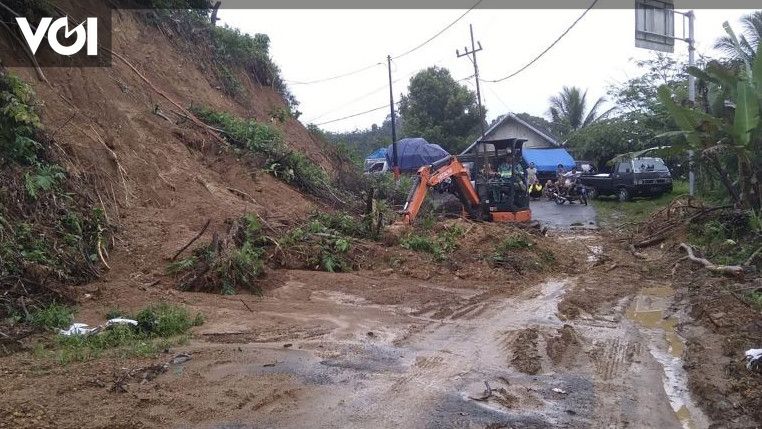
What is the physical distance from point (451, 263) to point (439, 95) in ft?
113

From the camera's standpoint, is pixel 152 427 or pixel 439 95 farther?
pixel 439 95

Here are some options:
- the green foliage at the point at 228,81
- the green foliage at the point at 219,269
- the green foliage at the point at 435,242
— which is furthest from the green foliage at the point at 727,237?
the green foliage at the point at 228,81

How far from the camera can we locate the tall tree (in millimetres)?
45750

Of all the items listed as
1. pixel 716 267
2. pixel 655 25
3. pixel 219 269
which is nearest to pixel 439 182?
pixel 716 267

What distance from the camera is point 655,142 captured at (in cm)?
2772

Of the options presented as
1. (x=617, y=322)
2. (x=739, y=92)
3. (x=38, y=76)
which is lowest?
(x=617, y=322)

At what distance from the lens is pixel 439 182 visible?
1563 cm

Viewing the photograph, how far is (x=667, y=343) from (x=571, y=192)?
825 inches

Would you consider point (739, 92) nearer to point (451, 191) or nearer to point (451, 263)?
point (451, 263)

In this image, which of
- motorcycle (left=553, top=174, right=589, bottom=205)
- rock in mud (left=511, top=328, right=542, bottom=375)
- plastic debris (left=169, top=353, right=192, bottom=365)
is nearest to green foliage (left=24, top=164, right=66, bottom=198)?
plastic debris (left=169, top=353, right=192, bottom=365)

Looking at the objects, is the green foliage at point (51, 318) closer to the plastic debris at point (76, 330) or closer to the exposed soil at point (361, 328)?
the plastic debris at point (76, 330)

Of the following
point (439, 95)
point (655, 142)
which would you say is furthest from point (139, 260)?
point (439, 95)

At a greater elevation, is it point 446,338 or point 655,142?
point 655,142

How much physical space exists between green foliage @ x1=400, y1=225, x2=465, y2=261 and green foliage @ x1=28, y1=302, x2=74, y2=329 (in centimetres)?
683
